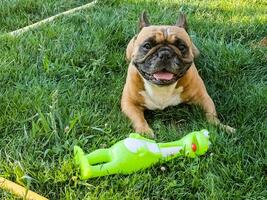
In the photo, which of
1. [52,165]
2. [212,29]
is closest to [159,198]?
[52,165]

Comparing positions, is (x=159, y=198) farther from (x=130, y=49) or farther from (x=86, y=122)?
(x=130, y=49)

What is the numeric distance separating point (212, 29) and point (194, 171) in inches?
70.7

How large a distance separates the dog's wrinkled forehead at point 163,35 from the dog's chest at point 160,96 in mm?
255

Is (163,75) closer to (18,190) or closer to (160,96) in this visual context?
(160,96)

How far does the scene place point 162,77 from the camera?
2920mm

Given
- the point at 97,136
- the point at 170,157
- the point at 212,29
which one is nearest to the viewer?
the point at 170,157

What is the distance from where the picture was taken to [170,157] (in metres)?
2.56

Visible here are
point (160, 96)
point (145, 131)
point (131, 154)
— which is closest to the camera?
point (131, 154)

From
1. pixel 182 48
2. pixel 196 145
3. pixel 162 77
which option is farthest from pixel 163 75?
pixel 196 145

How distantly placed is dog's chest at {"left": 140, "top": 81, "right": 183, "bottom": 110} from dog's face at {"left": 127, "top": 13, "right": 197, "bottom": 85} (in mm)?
126

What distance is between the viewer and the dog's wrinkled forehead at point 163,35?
9.86 ft

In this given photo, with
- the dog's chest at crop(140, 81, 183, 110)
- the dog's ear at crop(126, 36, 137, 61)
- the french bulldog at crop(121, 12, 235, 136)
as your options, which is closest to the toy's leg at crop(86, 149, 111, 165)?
the french bulldog at crop(121, 12, 235, 136)

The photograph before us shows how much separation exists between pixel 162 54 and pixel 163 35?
0.57 feet

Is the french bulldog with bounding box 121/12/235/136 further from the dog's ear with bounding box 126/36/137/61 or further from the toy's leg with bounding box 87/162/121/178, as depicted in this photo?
the toy's leg with bounding box 87/162/121/178
